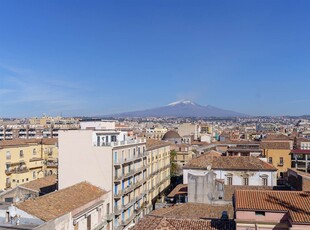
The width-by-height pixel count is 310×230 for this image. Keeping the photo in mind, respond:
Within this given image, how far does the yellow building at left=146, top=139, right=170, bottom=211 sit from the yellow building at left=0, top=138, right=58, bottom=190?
1783 centimetres

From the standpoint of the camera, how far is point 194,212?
30.5 metres

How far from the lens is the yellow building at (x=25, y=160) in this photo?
53156 millimetres

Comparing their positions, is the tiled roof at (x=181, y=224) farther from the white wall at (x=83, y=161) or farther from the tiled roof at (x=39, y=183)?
the tiled roof at (x=39, y=183)

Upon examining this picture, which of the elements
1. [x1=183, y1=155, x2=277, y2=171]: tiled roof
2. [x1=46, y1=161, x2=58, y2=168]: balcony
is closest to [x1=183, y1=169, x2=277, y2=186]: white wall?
[x1=183, y1=155, x2=277, y2=171]: tiled roof

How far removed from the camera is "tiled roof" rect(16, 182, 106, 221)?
2511cm

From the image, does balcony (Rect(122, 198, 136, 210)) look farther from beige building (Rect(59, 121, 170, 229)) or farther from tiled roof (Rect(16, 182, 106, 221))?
tiled roof (Rect(16, 182, 106, 221))

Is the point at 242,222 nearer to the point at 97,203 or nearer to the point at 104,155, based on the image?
the point at 97,203

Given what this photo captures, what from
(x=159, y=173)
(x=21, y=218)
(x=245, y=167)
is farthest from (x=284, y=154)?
(x=21, y=218)

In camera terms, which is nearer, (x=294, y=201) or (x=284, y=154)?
(x=294, y=201)

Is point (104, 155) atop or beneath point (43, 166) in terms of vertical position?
atop

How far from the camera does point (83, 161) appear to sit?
124ft

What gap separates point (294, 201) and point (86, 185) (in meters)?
21.0

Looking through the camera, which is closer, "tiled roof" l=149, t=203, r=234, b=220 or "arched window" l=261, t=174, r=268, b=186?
"tiled roof" l=149, t=203, r=234, b=220

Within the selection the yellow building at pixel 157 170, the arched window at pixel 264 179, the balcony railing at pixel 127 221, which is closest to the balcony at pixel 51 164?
the yellow building at pixel 157 170
